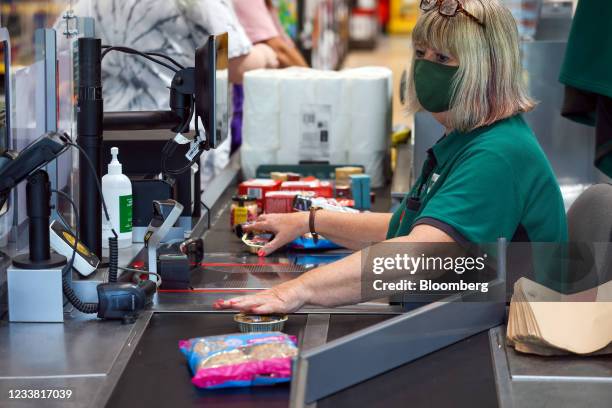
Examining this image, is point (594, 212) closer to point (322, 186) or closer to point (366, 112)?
point (322, 186)

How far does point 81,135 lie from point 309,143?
1.91m

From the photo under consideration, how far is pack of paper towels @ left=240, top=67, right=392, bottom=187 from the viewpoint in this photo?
4.32 meters

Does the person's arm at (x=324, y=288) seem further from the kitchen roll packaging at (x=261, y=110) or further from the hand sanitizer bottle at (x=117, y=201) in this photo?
the kitchen roll packaging at (x=261, y=110)

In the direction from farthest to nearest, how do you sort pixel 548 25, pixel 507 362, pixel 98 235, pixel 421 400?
1. pixel 548 25
2. pixel 98 235
3. pixel 507 362
4. pixel 421 400

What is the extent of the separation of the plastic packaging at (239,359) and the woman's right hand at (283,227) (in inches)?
40.3

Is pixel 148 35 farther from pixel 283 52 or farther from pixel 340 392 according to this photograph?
pixel 340 392

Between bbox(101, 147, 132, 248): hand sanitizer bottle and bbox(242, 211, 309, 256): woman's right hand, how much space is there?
0.44m

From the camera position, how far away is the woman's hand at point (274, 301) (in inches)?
91.0

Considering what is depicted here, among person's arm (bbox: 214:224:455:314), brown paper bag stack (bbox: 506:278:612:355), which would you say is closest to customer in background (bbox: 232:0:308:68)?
person's arm (bbox: 214:224:455:314)

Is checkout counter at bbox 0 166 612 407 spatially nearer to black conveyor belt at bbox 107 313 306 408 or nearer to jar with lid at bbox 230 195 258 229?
black conveyor belt at bbox 107 313 306 408

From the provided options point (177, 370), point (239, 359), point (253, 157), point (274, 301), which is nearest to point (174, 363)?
point (177, 370)

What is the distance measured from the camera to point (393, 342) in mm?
2010

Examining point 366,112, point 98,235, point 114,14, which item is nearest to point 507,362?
point 98,235

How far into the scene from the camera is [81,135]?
2.55 m
